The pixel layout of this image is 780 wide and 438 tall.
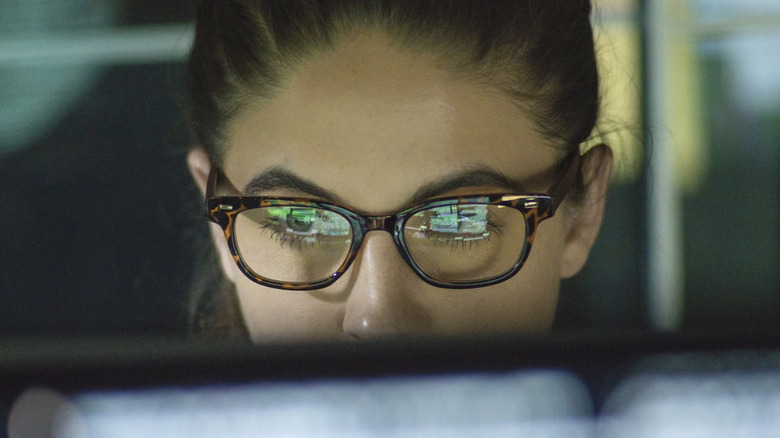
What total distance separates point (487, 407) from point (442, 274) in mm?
524

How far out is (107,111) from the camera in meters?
2.59

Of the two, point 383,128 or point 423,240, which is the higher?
point 383,128

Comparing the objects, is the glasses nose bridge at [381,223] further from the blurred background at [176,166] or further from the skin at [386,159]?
the blurred background at [176,166]

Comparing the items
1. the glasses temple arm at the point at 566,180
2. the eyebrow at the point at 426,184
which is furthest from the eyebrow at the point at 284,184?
the glasses temple arm at the point at 566,180

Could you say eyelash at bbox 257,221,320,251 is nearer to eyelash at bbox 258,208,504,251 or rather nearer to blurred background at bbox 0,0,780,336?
eyelash at bbox 258,208,504,251

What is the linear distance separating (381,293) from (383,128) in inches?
6.6

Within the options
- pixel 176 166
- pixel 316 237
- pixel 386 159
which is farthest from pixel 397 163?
pixel 176 166

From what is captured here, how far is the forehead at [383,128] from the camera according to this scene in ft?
2.63

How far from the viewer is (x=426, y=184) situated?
0.80 metres

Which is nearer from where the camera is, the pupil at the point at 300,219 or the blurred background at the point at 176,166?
the pupil at the point at 300,219

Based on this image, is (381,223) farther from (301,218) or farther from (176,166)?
(176,166)

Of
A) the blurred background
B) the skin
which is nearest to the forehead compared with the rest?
the skin

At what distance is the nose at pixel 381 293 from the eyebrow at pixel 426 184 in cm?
6

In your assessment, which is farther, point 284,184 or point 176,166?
point 176,166
